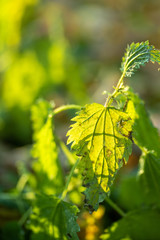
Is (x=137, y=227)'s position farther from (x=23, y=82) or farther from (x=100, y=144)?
(x=23, y=82)

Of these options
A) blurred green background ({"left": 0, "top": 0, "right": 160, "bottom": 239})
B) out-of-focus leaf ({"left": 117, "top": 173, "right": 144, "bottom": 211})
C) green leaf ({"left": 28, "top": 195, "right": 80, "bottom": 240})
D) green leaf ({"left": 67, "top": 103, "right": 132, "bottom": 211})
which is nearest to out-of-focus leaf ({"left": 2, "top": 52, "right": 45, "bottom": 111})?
blurred green background ({"left": 0, "top": 0, "right": 160, "bottom": 239})

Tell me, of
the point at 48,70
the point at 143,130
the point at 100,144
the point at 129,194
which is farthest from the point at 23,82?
the point at 100,144

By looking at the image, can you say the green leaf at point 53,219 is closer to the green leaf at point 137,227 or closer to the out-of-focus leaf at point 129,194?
the green leaf at point 137,227

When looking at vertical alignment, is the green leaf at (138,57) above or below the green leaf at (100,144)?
above

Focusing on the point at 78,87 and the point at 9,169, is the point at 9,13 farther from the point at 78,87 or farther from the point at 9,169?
the point at 9,169

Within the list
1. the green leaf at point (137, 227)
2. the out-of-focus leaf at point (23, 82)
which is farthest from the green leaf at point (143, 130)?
the out-of-focus leaf at point (23, 82)

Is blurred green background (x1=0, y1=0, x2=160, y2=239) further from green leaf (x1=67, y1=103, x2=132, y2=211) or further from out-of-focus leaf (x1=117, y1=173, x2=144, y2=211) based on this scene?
green leaf (x1=67, y1=103, x2=132, y2=211)

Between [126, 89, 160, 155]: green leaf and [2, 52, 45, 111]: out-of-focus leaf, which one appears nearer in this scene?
[126, 89, 160, 155]: green leaf
